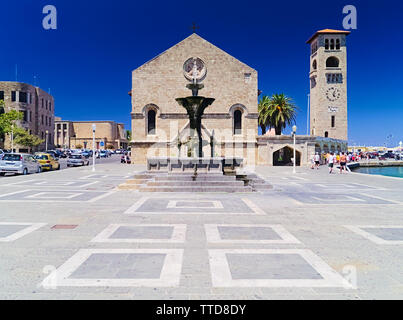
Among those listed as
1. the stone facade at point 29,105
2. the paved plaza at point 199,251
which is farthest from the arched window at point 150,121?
the stone facade at point 29,105

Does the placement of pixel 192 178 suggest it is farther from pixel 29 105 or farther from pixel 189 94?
pixel 29 105

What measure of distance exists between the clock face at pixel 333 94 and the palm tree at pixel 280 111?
9472 millimetres

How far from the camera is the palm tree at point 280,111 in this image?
4706cm

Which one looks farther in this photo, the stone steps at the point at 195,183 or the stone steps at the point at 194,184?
the stone steps at the point at 195,183

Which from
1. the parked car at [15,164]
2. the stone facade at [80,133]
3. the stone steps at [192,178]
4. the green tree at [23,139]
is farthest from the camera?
the stone facade at [80,133]

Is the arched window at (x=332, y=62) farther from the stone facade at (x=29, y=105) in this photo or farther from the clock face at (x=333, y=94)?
the stone facade at (x=29, y=105)

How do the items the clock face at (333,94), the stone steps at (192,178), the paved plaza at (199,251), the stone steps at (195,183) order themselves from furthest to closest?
the clock face at (333,94)
the stone steps at (192,178)
the stone steps at (195,183)
the paved plaza at (199,251)

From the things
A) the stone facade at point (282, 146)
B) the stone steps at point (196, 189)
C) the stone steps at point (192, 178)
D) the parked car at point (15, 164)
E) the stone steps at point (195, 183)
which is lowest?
the stone steps at point (196, 189)

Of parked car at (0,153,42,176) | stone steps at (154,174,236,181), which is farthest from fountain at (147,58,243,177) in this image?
parked car at (0,153,42,176)

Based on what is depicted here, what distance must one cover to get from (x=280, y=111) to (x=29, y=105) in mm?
48771

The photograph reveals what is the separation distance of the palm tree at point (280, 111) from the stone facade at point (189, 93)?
515 inches

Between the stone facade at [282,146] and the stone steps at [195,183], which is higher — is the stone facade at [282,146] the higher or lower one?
the higher one

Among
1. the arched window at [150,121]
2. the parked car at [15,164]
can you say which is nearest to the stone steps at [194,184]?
the parked car at [15,164]

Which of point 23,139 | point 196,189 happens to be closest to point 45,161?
point 196,189
